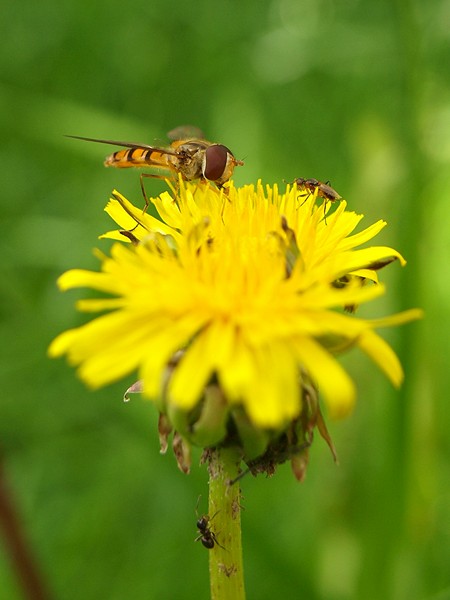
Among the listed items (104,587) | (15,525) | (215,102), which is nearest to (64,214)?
(215,102)

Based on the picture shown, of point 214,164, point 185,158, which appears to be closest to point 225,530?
point 214,164

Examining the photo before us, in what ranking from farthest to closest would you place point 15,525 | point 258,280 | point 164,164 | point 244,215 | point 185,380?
point 164,164 → point 15,525 → point 244,215 → point 258,280 → point 185,380

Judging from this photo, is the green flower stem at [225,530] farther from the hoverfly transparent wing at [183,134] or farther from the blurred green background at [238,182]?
the hoverfly transparent wing at [183,134]

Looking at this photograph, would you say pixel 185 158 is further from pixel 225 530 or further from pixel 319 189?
pixel 225 530

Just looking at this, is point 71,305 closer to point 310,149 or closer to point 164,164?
point 164,164

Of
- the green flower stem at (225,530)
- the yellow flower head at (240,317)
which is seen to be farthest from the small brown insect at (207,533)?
the yellow flower head at (240,317)

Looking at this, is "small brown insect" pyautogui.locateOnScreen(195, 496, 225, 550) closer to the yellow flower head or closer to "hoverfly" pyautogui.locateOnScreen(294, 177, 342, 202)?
the yellow flower head
